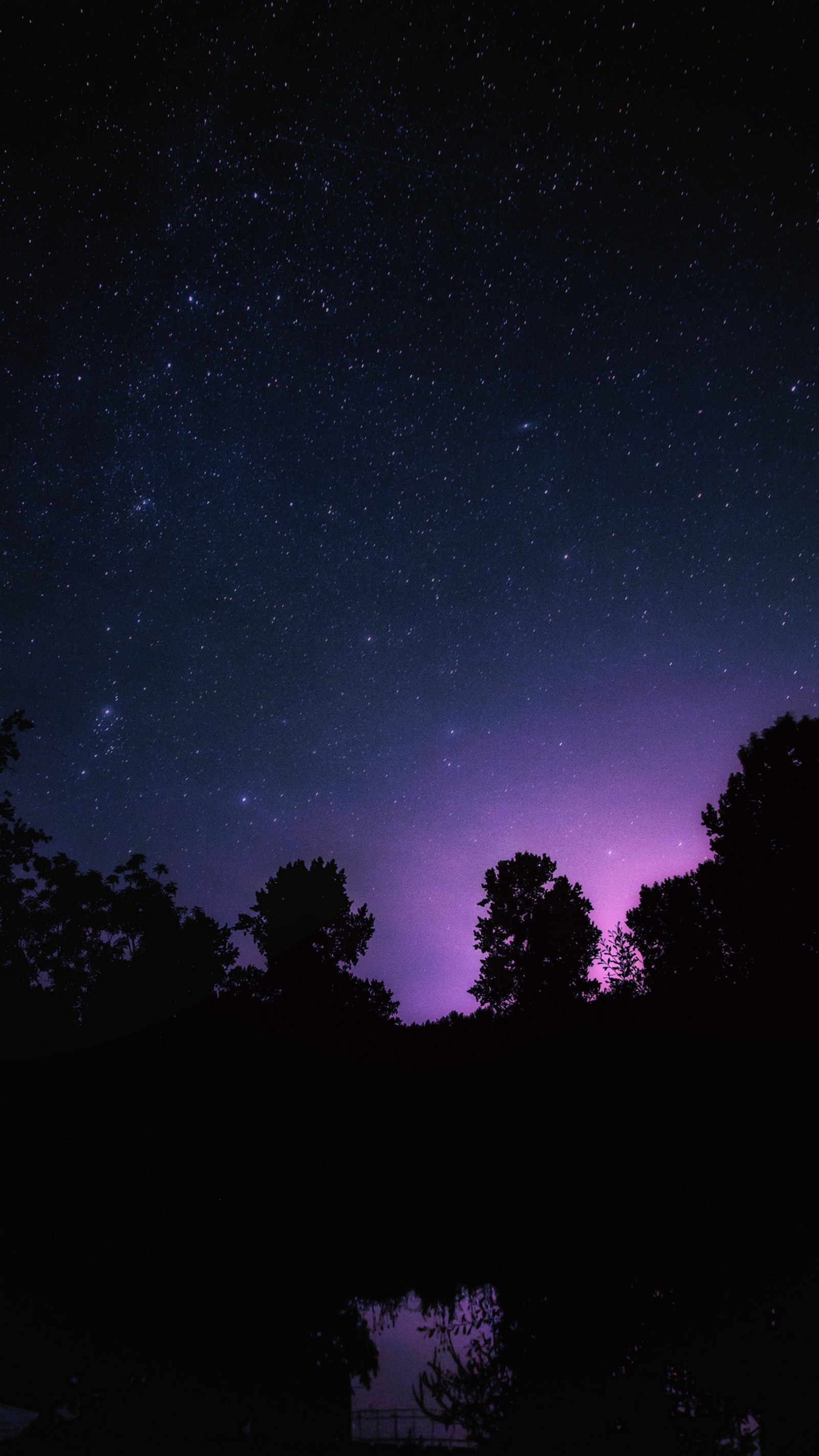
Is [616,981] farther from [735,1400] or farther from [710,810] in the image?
[735,1400]

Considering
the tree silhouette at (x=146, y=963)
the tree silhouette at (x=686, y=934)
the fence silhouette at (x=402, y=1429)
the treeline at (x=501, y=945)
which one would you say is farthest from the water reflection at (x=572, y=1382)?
the tree silhouette at (x=146, y=963)

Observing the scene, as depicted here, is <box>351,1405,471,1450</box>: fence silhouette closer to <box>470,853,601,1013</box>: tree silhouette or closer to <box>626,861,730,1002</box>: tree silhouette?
<box>626,861,730,1002</box>: tree silhouette

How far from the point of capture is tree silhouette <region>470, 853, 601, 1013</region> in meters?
46.2

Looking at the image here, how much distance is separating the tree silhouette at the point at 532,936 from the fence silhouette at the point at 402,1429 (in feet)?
122

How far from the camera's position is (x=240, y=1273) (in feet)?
40.9

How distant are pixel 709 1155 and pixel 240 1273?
8402mm

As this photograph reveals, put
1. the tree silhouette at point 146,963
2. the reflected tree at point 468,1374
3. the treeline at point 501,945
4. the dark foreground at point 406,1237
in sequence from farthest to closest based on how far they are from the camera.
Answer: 1. the tree silhouette at point 146,963
2. the treeline at point 501,945
3. the reflected tree at point 468,1374
4. the dark foreground at point 406,1237

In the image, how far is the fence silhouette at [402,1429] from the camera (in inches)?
349

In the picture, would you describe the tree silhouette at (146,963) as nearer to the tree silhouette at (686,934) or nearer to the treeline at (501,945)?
the treeline at (501,945)

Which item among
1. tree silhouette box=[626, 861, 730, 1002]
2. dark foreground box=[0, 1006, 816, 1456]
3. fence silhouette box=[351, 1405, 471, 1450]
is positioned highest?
tree silhouette box=[626, 861, 730, 1002]

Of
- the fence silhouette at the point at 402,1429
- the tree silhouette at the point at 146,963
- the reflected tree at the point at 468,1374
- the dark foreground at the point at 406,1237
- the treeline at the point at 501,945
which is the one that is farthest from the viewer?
the tree silhouette at the point at 146,963

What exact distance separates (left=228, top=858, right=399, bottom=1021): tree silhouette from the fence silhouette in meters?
34.7

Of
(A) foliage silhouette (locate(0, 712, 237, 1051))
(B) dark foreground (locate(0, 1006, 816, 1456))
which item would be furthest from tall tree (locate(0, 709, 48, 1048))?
(B) dark foreground (locate(0, 1006, 816, 1456))

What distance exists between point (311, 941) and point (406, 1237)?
30648 millimetres
